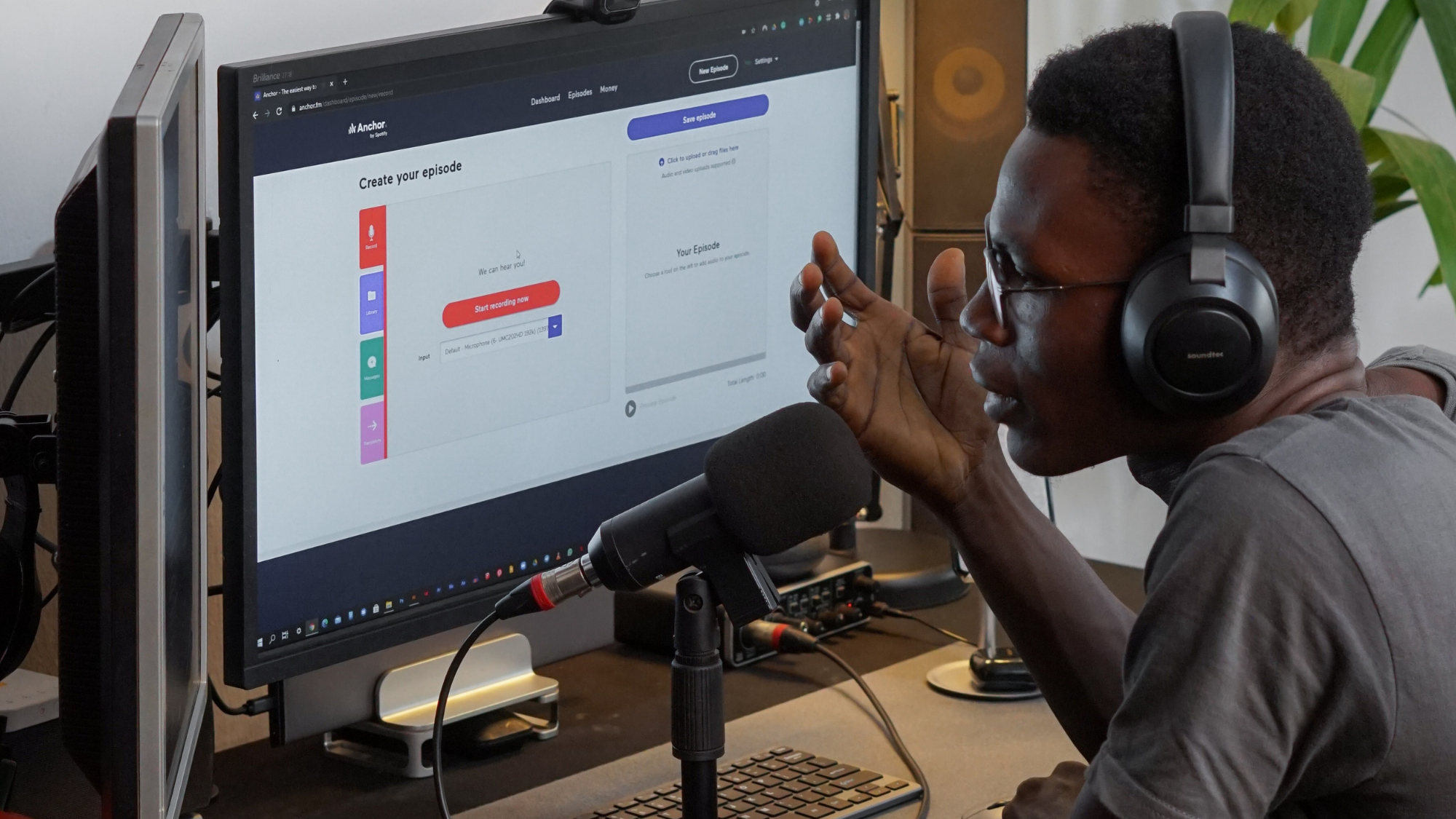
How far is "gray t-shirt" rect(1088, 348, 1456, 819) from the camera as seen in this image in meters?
0.64

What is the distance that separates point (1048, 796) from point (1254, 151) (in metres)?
0.47

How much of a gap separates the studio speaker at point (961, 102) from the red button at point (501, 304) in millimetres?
725

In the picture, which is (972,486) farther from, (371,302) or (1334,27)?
(1334,27)

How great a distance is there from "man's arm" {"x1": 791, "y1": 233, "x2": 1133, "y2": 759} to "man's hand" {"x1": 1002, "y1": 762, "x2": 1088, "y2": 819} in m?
0.03

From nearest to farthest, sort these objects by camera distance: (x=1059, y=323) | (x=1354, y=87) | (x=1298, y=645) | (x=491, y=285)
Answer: (x=1298, y=645) → (x=1059, y=323) → (x=491, y=285) → (x=1354, y=87)

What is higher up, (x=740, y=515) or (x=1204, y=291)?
(x=1204, y=291)

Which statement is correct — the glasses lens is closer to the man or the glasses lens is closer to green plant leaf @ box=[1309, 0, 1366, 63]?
the man

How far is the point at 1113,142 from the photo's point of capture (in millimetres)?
729

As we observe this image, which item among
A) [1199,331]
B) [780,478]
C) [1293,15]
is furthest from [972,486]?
[1293,15]

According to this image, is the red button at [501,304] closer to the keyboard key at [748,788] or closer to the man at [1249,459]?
the man at [1249,459]

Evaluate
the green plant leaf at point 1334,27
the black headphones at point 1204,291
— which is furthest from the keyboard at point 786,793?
the green plant leaf at point 1334,27

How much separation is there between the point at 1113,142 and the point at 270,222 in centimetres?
54

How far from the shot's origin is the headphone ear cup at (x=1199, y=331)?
71 centimetres

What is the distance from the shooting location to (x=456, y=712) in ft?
3.87
